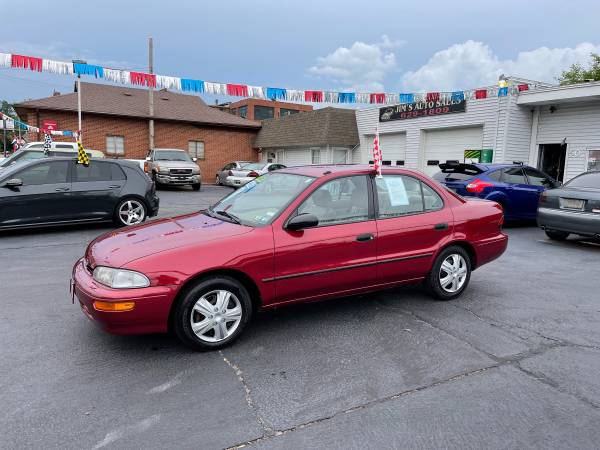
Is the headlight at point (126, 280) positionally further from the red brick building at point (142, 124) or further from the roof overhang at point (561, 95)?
the red brick building at point (142, 124)

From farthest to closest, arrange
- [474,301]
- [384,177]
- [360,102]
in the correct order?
1. [360,102]
2. [474,301]
3. [384,177]

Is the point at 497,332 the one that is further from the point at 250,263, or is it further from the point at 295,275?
the point at 250,263

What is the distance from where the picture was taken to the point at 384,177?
15.0ft

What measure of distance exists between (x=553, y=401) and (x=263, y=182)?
124 inches

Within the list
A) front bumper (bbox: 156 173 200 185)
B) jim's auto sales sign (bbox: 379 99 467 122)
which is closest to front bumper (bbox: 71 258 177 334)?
front bumper (bbox: 156 173 200 185)

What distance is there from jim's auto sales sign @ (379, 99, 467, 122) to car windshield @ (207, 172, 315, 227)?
14615 millimetres

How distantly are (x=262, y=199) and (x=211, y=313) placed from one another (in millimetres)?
1316

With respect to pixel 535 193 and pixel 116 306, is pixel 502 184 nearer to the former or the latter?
pixel 535 193

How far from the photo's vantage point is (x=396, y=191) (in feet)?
15.0

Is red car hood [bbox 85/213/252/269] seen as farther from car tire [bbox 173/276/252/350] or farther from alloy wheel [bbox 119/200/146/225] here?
alloy wheel [bbox 119/200/146/225]

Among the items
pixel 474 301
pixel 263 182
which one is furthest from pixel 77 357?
pixel 474 301

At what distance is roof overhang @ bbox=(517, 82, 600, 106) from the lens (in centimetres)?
1293

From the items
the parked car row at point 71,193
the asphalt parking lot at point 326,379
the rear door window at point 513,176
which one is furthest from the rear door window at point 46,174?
the rear door window at point 513,176

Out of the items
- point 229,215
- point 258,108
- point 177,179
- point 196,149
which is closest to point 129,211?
point 229,215
